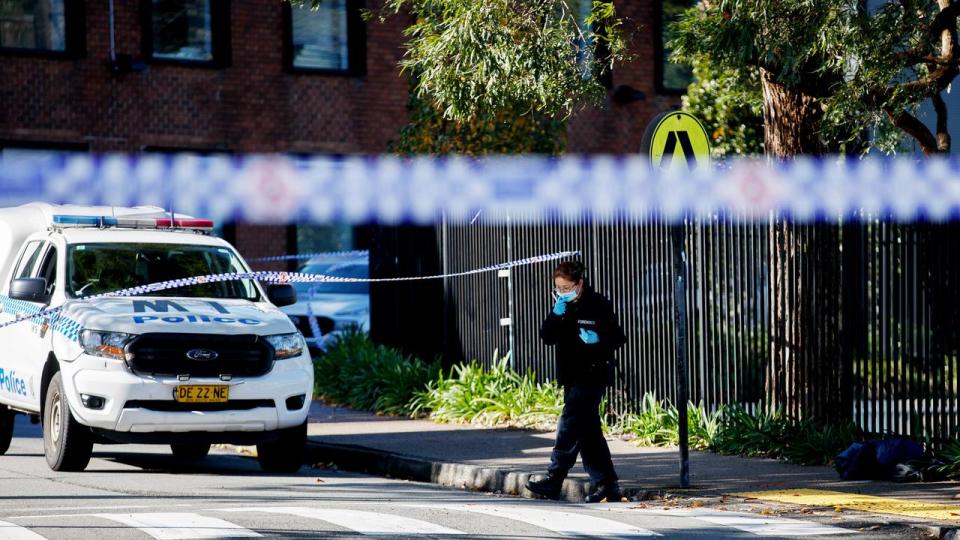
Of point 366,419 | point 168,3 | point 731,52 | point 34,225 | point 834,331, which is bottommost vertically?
point 366,419

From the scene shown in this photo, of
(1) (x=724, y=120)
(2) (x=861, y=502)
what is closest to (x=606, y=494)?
(2) (x=861, y=502)

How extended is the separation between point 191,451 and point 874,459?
628 cm

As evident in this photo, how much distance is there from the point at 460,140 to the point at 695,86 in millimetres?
3670

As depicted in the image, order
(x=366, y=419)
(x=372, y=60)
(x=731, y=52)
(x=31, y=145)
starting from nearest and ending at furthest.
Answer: (x=731, y=52), (x=366, y=419), (x=31, y=145), (x=372, y=60)

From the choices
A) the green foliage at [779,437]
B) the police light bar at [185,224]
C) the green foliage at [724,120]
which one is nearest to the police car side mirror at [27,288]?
the police light bar at [185,224]

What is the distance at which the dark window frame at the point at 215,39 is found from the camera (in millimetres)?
25188

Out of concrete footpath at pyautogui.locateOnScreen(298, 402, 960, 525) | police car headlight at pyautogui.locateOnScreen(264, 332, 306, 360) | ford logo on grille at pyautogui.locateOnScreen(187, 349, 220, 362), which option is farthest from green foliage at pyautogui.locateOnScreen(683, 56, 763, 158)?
ford logo on grille at pyautogui.locateOnScreen(187, 349, 220, 362)

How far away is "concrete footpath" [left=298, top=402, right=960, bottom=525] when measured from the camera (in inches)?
406

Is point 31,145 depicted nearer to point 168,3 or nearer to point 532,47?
point 168,3

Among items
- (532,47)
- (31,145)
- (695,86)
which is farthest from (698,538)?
(31,145)

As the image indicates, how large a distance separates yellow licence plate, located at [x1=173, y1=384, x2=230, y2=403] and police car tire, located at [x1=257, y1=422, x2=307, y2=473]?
782mm

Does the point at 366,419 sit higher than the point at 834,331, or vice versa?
the point at 834,331

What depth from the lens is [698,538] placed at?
29.0ft

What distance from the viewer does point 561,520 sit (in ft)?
31.0
